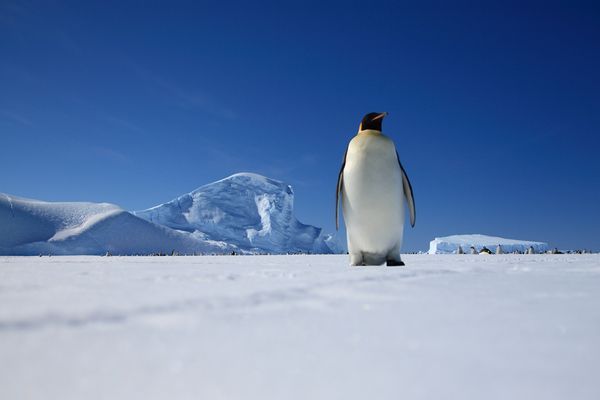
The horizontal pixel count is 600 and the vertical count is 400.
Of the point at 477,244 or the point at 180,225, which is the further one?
the point at 180,225

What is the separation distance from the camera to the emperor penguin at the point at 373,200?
12.7 ft

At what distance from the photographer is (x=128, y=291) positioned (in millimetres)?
1229

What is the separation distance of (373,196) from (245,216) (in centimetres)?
5512

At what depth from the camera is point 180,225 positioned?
55.3 meters

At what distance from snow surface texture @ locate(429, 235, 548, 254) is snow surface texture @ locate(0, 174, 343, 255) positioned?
1798cm

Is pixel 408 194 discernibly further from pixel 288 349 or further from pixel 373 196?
pixel 288 349

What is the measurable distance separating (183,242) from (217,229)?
12.1 m

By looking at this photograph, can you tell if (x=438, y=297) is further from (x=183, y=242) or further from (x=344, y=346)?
(x=183, y=242)

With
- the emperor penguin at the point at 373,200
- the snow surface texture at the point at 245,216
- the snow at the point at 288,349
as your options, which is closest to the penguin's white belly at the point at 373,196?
the emperor penguin at the point at 373,200

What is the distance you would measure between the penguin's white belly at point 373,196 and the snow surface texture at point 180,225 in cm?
3515

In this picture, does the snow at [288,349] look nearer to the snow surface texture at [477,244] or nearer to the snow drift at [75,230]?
the snow drift at [75,230]

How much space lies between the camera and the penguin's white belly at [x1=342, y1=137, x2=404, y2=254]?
386 centimetres

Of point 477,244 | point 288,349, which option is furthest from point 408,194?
point 477,244

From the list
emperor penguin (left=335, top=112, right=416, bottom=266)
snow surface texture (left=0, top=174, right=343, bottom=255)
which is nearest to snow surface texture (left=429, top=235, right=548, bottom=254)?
snow surface texture (left=0, top=174, right=343, bottom=255)
